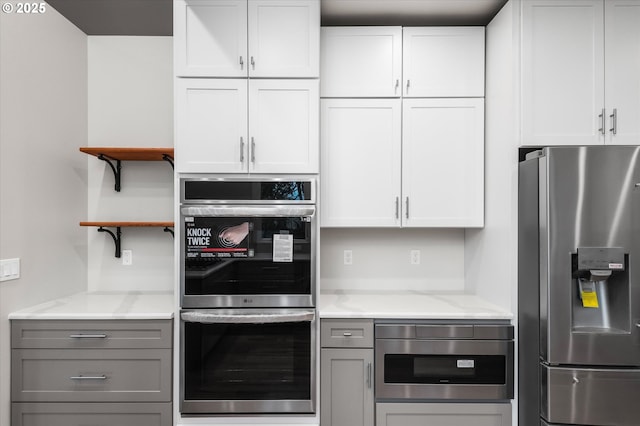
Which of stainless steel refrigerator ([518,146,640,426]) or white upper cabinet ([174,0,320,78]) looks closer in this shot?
stainless steel refrigerator ([518,146,640,426])

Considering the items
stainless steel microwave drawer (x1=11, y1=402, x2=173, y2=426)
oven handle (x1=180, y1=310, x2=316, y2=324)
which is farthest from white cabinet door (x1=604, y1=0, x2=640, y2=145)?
stainless steel microwave drawer (x1=11, y1=402, x2=173, y2=426)

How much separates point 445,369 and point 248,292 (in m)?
1.12

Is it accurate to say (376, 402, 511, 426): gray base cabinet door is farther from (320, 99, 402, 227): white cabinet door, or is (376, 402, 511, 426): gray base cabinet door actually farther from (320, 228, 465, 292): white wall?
(320, 99, 402, 227): white cabinet door

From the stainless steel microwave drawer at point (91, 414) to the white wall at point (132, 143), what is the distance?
0.79m

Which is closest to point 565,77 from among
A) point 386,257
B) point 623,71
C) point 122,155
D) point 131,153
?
point 623,71

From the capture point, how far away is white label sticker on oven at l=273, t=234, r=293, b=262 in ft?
6.75

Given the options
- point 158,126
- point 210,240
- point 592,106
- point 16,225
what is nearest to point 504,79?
point 592,106

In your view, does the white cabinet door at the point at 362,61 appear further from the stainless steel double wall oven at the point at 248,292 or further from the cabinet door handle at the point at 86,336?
the cabinet door handle at the point at 86,336

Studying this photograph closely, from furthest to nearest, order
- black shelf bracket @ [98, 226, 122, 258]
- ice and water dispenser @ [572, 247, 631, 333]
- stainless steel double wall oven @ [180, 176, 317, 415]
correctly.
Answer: black shelf bracket @ [98, 226, 122, 258] < stainless steel double wall oven @ [180, 176, 317, 415] < ice and water dispenser @ [572, 247, 631, 333]

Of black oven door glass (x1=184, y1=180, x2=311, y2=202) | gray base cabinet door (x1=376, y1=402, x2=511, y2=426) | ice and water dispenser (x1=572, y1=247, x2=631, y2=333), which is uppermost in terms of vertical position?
black oven door glass (x1=184, y1=180, x2=311, y2=202)

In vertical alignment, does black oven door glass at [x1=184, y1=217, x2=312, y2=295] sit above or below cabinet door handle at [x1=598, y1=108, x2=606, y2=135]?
below

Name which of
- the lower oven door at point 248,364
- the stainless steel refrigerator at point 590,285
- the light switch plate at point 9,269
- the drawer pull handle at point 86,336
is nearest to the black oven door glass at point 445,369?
the stainless steel refrigerator at point 590,285

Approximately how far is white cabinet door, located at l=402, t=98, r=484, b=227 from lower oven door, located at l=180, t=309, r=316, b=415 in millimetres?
946

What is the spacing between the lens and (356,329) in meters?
2.05
